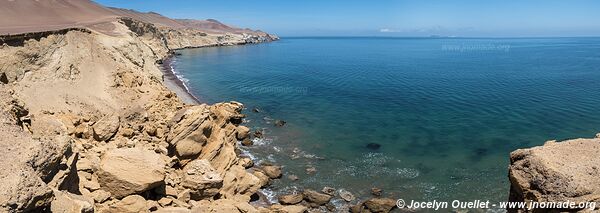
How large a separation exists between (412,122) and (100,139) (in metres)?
30.0

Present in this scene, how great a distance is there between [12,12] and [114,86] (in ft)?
190

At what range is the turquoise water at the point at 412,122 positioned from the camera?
29.3m

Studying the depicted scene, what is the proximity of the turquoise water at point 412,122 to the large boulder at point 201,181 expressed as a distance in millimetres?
7790

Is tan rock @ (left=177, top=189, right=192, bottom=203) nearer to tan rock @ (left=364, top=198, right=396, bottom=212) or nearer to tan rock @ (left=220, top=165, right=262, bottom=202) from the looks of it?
tan rock @ (left=220, top=165, right=262, bottom=202)

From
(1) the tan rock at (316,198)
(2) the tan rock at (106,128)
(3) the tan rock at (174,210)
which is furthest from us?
(1) the tan rock at (316,198)

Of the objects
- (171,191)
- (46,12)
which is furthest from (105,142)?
(46,12)

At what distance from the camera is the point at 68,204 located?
40.5 feet

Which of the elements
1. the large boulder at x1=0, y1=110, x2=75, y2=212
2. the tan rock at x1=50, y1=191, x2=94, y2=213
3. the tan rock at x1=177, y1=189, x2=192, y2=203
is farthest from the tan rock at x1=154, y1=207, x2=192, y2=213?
the large boulder at x1=0, y1=110, x2=75, y2=212

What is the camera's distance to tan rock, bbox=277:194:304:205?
2536cm

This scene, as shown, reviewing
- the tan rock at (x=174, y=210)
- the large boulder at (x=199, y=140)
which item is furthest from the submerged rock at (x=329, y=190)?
the tan rock at (x=174, y=210)

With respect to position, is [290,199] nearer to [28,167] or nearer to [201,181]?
[201,181]

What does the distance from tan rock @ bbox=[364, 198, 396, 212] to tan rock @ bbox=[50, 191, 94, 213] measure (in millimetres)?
15816

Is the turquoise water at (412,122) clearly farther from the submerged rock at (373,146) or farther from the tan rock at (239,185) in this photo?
the tan rock at (239,185)

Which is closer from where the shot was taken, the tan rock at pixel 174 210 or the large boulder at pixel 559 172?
the large boulder at pixel 559 172
